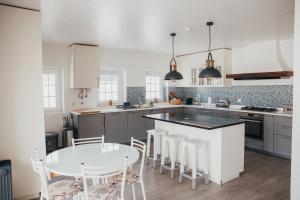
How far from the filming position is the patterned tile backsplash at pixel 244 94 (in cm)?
496

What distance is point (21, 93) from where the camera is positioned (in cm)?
279

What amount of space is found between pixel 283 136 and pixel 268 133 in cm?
29

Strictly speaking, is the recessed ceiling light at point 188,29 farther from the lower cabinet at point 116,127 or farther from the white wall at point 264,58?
the lower cabinet at point 116,127

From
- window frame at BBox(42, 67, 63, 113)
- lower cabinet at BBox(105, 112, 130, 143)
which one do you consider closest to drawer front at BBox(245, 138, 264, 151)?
lower cabinet at BBox(105, 112, 130, 143)

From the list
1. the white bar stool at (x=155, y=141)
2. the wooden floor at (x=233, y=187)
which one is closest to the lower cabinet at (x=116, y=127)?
the white bar stool at (x=155, y=141)

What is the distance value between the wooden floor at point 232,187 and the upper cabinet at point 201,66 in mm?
2610

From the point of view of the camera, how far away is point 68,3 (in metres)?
2.60

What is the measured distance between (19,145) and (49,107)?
2.51 meters

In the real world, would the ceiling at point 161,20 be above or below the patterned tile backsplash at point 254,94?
above

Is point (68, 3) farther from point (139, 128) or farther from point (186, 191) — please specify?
point (139, 128)

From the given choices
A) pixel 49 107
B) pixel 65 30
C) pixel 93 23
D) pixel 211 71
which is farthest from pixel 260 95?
pixel 49 107

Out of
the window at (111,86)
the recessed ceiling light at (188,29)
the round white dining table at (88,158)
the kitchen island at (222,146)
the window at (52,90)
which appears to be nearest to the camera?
the round white dining table at (88,158)

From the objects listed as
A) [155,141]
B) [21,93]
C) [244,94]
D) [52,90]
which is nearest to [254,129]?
[244,94]

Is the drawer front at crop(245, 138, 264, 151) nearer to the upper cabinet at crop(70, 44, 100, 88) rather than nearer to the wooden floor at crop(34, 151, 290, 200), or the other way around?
the wooden floor at crop(34, 151, 290, 200)
